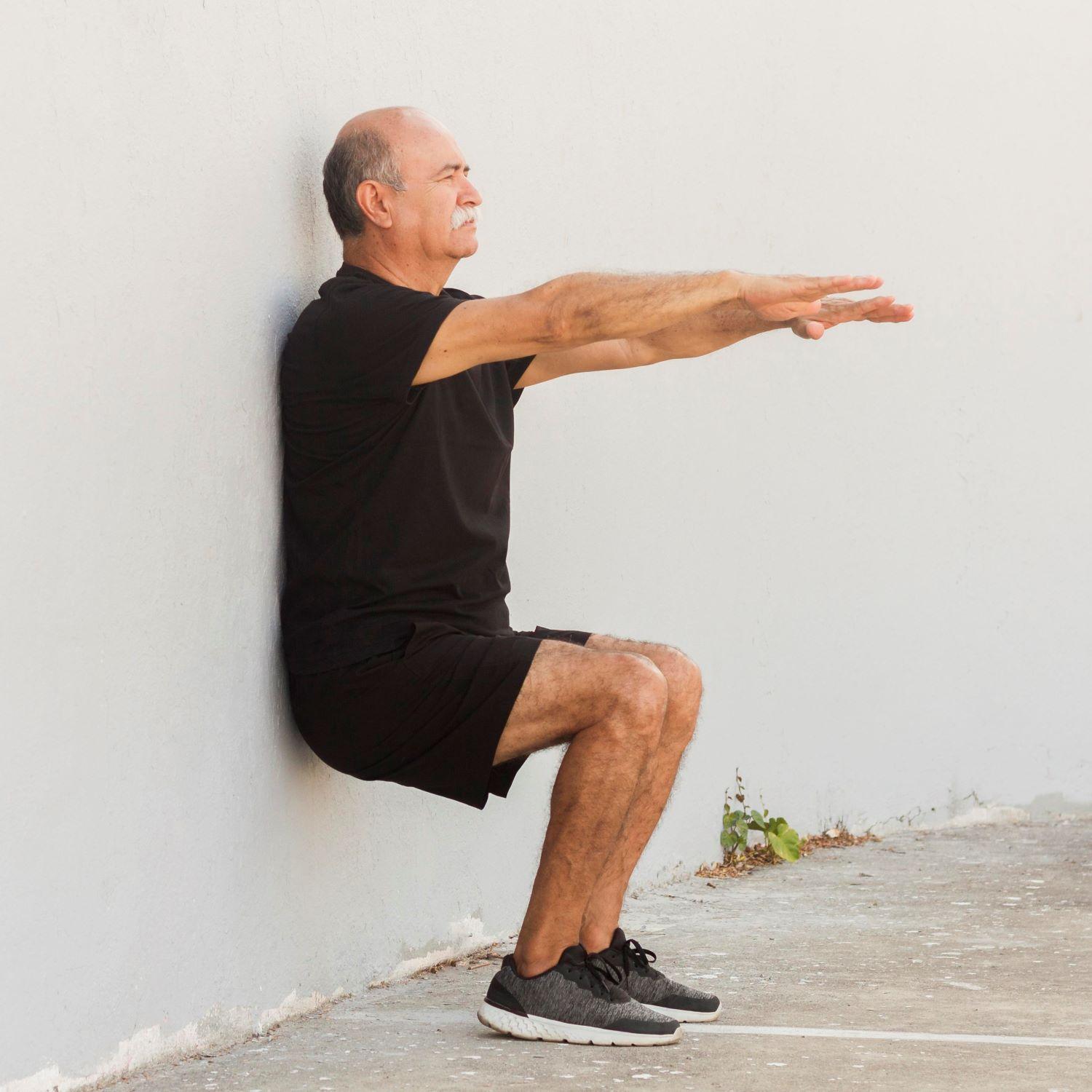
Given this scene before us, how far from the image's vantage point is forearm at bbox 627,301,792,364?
3.59m

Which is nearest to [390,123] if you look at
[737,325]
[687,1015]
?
[737,325]

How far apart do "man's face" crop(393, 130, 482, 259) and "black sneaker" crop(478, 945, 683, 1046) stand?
5.07 feet

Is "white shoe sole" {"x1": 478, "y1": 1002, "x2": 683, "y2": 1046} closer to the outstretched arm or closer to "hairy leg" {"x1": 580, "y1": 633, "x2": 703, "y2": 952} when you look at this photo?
"hairy leg" {"x1": 580, "y1": 633, "x2": 703, "y2": 952}

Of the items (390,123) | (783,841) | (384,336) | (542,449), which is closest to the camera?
(384,336)

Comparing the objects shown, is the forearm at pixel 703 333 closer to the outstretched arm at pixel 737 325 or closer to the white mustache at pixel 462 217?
the outstretched arm at pixel 737 325

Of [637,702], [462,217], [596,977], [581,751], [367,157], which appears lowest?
[596,977]

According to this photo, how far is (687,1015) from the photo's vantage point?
10.9 ft

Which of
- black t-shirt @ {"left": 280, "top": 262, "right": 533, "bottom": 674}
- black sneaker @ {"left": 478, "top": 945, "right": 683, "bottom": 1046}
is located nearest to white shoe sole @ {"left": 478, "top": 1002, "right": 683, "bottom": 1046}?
black sneaker @ {"left": 478, "top": 945, "right": 683, "bottom": 1046}

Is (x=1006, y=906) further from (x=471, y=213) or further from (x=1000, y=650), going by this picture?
(x=471, y=213)

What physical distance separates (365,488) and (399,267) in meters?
0.55

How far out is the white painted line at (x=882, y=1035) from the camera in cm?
314

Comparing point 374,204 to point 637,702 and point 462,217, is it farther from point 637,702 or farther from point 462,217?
point 637,702

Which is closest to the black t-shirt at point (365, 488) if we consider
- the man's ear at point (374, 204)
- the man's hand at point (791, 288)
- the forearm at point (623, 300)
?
the man's ear at point (374, 204)

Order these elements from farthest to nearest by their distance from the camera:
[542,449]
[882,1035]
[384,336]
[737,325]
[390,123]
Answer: [542,449] → [737,325] → [390,123] → [882,1035] → [384,336]
